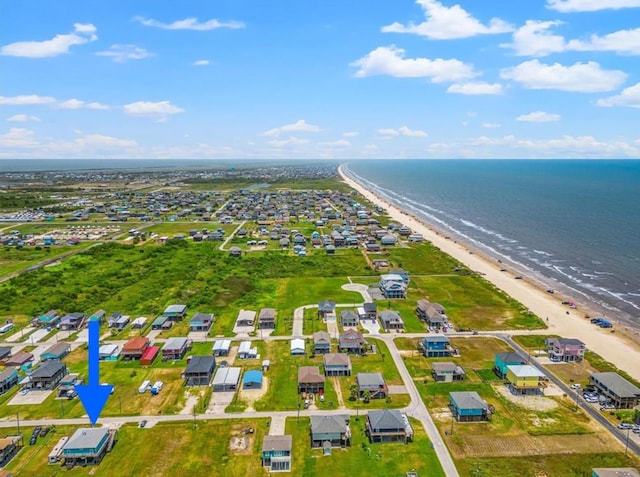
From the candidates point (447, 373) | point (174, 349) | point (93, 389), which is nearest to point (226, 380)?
point (174, 349)

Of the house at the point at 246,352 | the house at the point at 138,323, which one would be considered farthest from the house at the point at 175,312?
the house at the point at 246,352

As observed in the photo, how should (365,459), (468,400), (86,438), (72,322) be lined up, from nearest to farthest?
(365,459) → (86,438) → (468,400) → (72,322)

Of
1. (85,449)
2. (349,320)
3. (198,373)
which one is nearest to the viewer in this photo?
(85,449)

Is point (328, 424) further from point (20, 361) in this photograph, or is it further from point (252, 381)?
point (20, 361)

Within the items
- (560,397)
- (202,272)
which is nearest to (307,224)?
(202,272)

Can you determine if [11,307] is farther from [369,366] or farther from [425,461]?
[425,461]

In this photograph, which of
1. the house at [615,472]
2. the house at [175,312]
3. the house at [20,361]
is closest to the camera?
the house at [615,472]

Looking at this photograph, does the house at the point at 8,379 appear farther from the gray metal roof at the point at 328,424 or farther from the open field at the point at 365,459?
the gray metal roof at the point at 328,424

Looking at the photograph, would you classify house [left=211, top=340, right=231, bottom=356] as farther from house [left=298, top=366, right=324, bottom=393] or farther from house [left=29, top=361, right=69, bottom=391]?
house [left=29, top=361, right=69, bottom=391]
